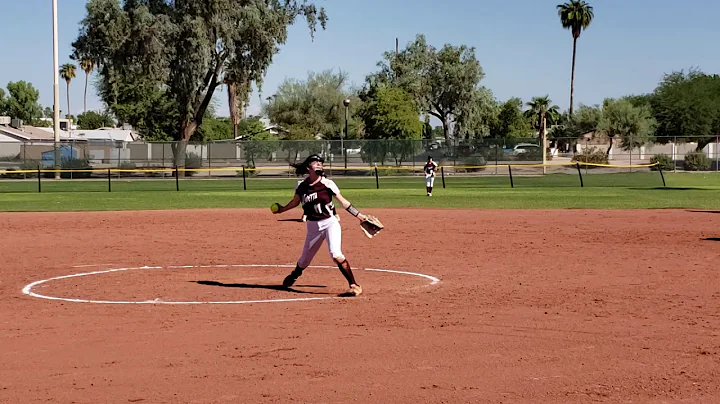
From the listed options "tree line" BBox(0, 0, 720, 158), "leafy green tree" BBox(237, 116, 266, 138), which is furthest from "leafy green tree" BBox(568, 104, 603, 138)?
"leafy green tree" BBox(237, 116, 266, 138)

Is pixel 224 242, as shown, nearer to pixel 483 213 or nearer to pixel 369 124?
pixel 483 213

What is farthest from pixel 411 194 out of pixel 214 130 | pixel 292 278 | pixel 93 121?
pixel 93 121

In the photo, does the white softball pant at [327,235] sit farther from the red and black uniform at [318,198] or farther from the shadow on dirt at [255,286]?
the shadow on dirt at [255,286]

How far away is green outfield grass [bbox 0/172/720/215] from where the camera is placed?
33.1 metres

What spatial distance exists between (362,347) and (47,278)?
763 centimetres

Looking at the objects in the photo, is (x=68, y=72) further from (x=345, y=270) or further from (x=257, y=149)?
(x=345, y=270)

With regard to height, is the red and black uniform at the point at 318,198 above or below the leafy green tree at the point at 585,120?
below

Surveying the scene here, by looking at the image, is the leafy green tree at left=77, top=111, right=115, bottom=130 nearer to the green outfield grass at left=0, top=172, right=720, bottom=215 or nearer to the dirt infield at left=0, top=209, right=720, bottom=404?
the green outfield grass at left=0, top=172, right=720, bottom=215

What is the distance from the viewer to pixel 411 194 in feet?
130

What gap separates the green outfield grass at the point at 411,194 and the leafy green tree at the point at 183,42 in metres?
9.65

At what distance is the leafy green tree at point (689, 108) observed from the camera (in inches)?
3432

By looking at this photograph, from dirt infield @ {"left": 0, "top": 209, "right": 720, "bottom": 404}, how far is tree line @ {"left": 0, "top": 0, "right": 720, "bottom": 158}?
43254mm

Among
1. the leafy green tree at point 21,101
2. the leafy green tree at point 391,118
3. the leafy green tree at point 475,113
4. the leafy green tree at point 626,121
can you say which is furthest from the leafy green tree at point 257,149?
the leafy green tree at point 21,101

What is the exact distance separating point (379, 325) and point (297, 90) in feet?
296
